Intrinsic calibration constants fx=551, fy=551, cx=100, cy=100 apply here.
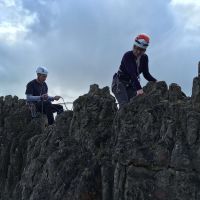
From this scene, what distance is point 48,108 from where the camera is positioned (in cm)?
3238

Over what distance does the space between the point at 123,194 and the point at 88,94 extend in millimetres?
7645

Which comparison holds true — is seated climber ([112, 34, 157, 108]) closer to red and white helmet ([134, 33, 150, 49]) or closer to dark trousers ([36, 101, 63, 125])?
red and white helmet ([134, 33, 150, 49])

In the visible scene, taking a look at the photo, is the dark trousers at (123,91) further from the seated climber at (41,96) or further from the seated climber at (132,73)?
the seated climber at (41,96)

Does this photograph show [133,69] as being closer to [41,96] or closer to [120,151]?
[120,151]

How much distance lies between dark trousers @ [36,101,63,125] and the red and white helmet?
10579mm

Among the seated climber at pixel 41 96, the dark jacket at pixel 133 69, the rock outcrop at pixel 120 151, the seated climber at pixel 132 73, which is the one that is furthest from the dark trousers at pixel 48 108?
the dark jacket at pixel 133 69

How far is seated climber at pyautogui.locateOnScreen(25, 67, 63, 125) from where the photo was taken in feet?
105

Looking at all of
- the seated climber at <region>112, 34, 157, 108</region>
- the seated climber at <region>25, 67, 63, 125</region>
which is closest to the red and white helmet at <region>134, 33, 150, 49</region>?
the seated climber at <region>112, 34, 157, 108</region>

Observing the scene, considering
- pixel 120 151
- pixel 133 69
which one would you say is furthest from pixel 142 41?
pixel 120 151

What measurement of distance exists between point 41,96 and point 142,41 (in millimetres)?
10437

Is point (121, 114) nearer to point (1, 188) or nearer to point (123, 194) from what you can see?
point (123, 194)

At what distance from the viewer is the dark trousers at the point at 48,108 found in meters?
32.2

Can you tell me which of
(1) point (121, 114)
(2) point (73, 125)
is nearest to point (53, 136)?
(2) point (73, 125)

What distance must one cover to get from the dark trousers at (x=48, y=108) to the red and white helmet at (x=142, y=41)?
34.7 feet
